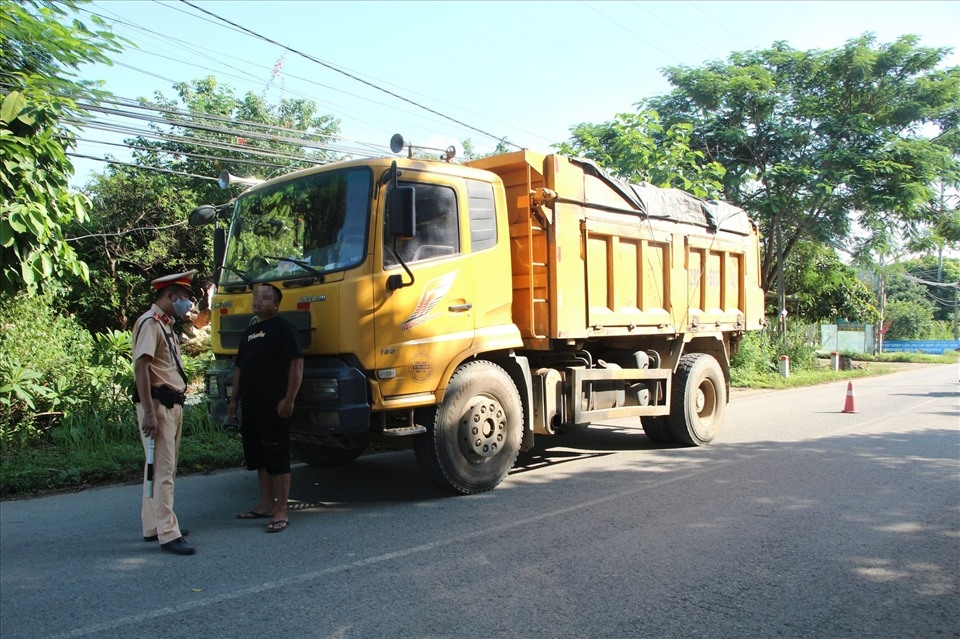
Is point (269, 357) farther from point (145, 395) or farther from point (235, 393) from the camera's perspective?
point (145, 395)

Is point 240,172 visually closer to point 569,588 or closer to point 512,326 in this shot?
point 512,326

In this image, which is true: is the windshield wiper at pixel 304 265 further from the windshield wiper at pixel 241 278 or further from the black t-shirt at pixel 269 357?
the black t-shirt at pixel 269 357

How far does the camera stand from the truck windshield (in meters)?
5.78

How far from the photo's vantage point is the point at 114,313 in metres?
15.1

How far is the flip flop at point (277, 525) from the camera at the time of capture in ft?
17.5

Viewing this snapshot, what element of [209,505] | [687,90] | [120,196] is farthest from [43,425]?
[687,90]

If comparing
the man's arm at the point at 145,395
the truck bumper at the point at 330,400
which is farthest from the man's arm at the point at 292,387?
the man's arm at the point at 145,395

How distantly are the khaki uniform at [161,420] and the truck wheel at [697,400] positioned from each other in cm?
606

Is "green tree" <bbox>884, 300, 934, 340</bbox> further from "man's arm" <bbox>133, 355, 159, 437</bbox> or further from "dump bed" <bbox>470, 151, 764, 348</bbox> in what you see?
"man's arm" <bbox>133, 355, 159, 437</bbox>

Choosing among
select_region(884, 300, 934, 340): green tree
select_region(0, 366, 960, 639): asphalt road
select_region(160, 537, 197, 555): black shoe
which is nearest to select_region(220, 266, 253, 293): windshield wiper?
select_region(0, 366, 960, 639): asphalt road

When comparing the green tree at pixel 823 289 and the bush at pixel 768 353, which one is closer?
the bush at pixel 768 353

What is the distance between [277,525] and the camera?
534 cm

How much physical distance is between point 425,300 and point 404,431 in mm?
1071

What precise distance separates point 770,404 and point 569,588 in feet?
38.1
